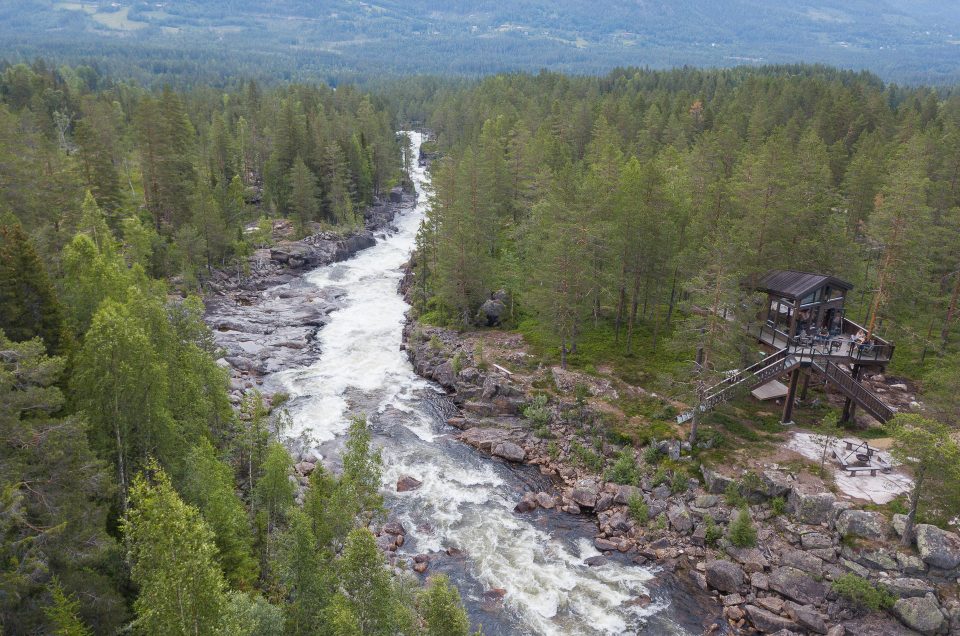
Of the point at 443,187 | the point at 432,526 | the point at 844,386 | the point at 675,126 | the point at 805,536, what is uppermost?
the point at 675,126

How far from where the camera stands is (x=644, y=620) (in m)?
24.5

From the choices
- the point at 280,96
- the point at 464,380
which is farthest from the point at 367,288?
the point at 280,96

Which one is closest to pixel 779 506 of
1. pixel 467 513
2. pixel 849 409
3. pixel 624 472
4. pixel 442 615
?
pixel 624 472

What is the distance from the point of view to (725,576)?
26109 millimetres

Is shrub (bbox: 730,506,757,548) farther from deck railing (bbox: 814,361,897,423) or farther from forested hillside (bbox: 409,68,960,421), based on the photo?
deck railing (bbox: 814,361,897,423)

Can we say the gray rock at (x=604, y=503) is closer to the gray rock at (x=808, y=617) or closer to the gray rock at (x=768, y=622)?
the gray rock at (x=768, y=622)

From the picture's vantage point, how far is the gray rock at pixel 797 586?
2476cm

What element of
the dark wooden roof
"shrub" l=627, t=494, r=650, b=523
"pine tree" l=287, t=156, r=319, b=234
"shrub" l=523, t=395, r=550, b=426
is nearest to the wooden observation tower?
the dark wooden roof

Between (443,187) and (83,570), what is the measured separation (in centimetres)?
4372

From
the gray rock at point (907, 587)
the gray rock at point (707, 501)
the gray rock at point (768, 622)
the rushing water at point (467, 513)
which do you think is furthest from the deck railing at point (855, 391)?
the rushing water at point (467, 513)

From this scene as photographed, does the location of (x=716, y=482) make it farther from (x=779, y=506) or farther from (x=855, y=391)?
(x=855, y=391)

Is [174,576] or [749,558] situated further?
[749,558]

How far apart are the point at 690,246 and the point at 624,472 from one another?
16.4m

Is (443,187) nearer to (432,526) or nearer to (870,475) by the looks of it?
(432,526)
